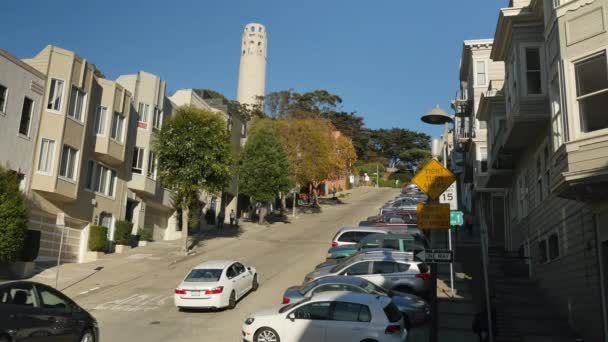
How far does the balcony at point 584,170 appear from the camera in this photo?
12812 millimetres

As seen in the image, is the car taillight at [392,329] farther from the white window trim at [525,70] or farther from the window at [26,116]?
the window at [26,116]

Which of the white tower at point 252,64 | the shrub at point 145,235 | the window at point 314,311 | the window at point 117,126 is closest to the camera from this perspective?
the window at point 314,311

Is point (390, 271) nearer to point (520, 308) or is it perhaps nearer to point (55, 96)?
point (520, 308)

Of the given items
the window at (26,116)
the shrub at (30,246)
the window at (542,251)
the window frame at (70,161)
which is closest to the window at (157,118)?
the window frame at (70,161)

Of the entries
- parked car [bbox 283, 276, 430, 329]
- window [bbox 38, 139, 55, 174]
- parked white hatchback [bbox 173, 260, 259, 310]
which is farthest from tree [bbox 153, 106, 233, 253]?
parked car [bbox 283, 276, 430, 329]

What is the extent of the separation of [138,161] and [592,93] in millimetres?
29085

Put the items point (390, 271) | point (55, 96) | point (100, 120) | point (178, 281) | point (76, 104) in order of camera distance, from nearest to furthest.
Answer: point (390, 271)
point (178, 281)
point (55, 96)
point (76, 104)
point (100, 120)

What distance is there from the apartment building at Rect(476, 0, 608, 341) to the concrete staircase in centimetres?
37

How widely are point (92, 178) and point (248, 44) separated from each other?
311 feet

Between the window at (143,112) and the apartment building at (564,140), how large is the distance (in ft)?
76.8

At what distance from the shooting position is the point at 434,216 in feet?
34.0

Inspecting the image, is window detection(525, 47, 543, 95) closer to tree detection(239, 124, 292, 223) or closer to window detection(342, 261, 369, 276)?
window detection(342, 261, 369, 276)

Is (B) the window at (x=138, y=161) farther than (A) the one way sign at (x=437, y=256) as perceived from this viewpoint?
Yes

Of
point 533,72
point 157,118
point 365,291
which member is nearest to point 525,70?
point 533,72
